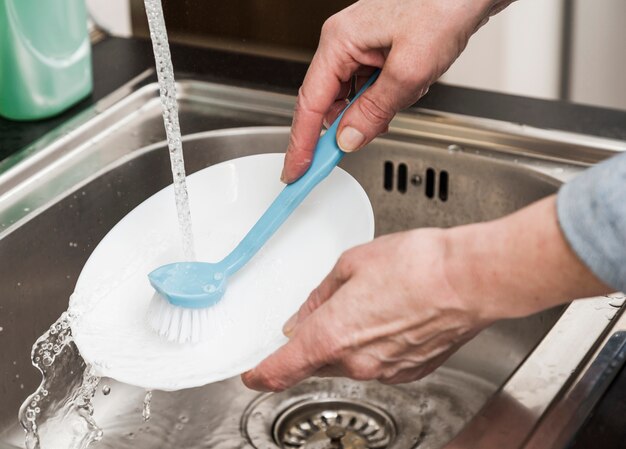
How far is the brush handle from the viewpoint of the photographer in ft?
2.57

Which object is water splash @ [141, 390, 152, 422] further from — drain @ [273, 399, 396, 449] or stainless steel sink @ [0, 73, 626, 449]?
drain @ [273, 399, 396, 449]

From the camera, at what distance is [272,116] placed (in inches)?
42.2

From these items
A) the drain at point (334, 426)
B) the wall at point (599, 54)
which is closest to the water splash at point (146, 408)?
the drain at point (334, 426)

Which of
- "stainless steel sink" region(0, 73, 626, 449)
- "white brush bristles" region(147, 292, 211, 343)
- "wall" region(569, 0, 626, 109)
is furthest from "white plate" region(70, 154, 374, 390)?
"wall" region(569, 0, 626, 109)

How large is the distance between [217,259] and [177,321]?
105 millimetres

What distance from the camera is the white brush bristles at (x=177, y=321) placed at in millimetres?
731

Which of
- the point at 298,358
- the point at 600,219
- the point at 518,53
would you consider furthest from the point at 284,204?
the point at 518,53

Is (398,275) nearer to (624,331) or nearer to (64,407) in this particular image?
(624,331)

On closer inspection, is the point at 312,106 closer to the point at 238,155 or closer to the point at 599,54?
the point at 238,155

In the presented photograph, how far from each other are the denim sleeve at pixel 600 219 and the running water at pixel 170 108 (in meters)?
0.33

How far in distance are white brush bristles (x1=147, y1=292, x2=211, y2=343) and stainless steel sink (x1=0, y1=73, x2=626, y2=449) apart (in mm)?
192

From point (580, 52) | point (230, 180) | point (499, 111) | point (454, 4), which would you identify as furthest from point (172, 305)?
point (580, 52)

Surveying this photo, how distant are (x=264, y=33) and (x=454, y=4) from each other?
15.9 inches

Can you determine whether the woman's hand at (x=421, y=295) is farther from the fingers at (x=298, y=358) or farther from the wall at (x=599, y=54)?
the wall at (x=599, y=54)
